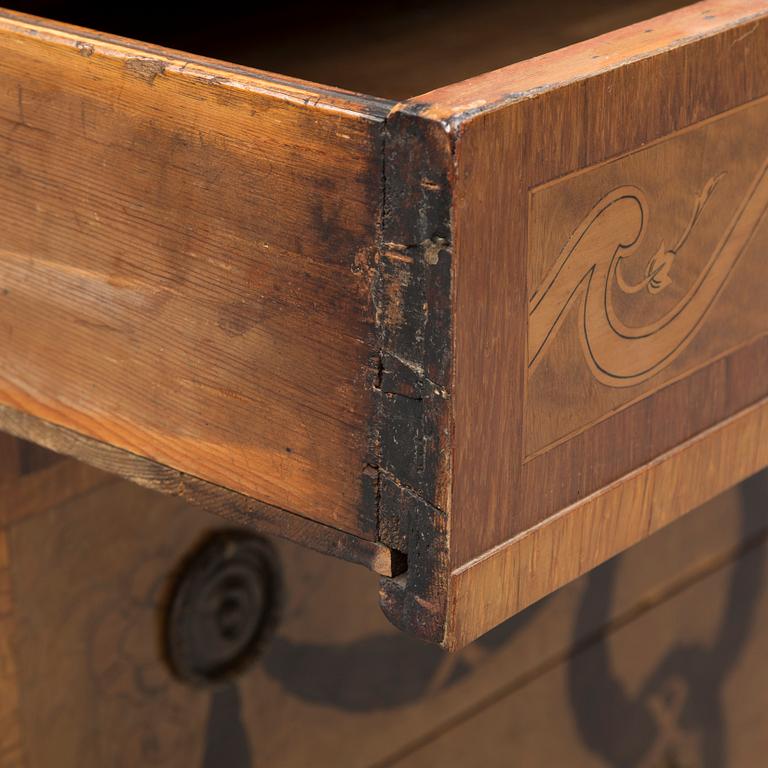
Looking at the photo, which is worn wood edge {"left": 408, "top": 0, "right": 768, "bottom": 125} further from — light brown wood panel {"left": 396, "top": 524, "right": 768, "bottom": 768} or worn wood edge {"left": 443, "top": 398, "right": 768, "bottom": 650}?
light brown wood panel {"left": 396, "top": 524, "right": 768, "bottom": 768}

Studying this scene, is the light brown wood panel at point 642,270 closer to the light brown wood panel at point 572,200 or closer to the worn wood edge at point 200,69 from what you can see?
the light brown wood panel at point 572,200

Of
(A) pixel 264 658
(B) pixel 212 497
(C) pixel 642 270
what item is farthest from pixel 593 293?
(A) pixel 264 658

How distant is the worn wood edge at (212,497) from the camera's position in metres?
0.82

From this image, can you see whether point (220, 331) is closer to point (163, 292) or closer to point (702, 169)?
point (163, 292)

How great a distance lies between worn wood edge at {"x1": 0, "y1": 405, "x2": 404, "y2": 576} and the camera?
824 millimetres

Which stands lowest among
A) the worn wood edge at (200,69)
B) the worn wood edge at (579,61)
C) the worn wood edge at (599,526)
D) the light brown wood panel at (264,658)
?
the light brown wood panel at (264,658)

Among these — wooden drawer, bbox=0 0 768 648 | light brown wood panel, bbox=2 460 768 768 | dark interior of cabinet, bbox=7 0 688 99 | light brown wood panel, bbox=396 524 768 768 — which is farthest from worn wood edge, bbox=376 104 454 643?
light brown wood panel, bbox=396 524 768 768

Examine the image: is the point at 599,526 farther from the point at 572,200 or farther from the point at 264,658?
the point at 264,658

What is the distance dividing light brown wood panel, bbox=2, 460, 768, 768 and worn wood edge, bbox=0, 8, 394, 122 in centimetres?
59

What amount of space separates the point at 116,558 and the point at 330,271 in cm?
73

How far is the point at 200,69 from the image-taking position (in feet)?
2.58

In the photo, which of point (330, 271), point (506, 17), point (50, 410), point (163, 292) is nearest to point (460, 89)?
point (330, 271)

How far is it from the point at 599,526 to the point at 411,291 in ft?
0.75

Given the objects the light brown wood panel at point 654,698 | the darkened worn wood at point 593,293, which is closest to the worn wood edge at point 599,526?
the darkened worn wood at point 593,293
